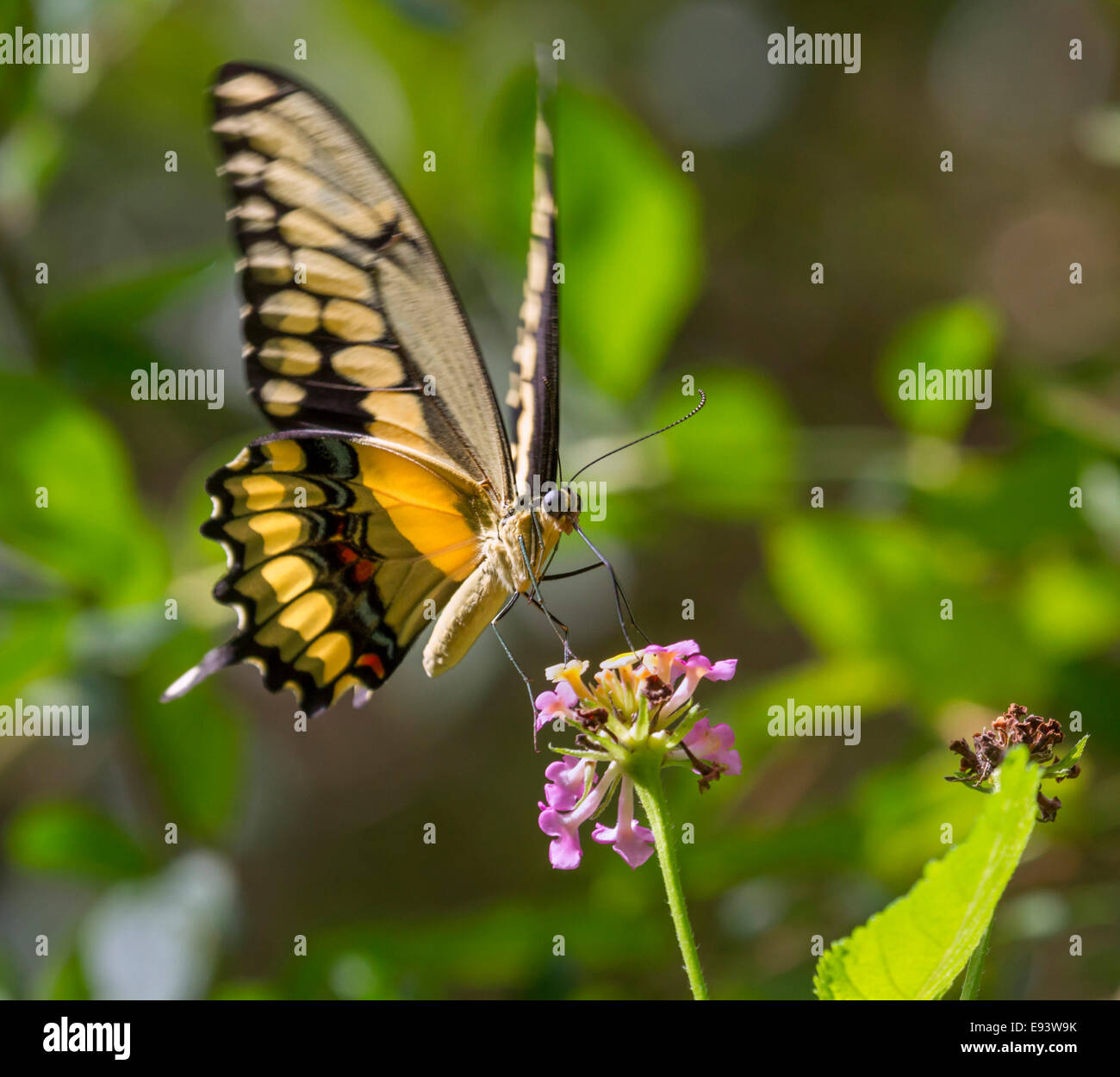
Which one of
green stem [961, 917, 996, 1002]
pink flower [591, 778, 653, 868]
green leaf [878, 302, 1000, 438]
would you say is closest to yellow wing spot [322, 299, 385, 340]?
green leaf [878, 302, 1000, 438]

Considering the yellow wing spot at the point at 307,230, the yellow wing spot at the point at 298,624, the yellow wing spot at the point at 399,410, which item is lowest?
the yellow wing spot at the point at 298,624

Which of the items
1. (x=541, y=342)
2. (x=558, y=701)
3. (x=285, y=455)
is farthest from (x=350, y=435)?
(x=558, y=701)

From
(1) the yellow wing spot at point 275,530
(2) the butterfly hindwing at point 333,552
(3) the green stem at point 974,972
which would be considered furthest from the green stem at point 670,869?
(1) the yellow wing spot at point 275,530

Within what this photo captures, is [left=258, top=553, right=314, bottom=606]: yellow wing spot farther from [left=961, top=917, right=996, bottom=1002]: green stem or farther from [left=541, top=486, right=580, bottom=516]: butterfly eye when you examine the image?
[left=961, top=917, right=996, bottom=1002]: green stem

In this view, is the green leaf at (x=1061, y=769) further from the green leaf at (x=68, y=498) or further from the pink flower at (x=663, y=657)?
the green leaf at (x=68, y=498)

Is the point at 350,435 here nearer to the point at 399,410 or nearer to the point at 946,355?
the point at 399,410
